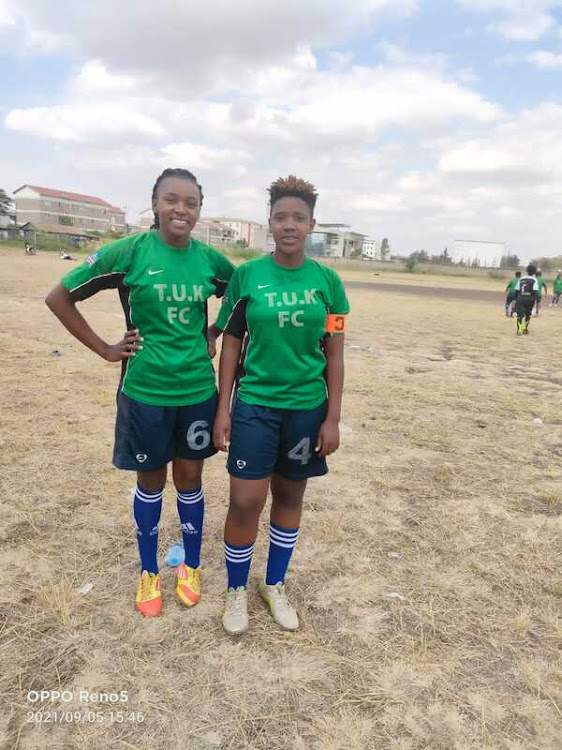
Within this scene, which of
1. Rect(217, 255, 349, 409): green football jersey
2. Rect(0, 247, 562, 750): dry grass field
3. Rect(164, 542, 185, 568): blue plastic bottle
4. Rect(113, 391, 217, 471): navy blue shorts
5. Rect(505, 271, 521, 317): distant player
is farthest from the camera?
Rect(505, 271, 521, 317): distant player

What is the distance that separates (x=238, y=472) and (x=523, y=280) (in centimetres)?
1280

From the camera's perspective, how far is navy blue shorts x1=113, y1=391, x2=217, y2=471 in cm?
239

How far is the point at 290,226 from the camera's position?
7.55 feet

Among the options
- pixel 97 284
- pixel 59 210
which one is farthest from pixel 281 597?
pixel 59 210

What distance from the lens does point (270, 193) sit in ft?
7.89

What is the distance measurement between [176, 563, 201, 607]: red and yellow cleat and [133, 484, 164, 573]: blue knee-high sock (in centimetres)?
16

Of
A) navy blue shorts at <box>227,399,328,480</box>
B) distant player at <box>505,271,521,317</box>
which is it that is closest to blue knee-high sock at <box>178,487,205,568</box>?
navy blue shorts at <box>227,399,328,480</box>

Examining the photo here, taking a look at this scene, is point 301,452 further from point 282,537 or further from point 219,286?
point 219,286

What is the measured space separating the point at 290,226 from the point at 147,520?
168 centimetres

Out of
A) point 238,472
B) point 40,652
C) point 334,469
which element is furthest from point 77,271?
point 334,469

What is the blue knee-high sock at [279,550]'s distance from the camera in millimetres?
2637

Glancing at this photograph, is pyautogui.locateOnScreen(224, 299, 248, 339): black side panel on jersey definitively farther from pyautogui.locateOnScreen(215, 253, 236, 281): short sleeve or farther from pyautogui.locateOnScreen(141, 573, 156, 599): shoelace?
pyautogui.locateOnScreen(141, 573, 156, 599): shoelace

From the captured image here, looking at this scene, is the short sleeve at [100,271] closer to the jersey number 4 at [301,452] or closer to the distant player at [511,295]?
the jersey number 4 at [301,452]

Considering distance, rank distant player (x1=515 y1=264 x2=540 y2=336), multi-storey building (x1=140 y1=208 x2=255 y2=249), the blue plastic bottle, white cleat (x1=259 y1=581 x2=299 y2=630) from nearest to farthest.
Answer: white cleat (x1=259 y1=581 x2=299 y2=630) < the blue plastic bottle < distant player (x1=515 y1=264 x2=540 y2=336) < multi-storey building (x1=140 y1=208 x2=255 y2=249)
